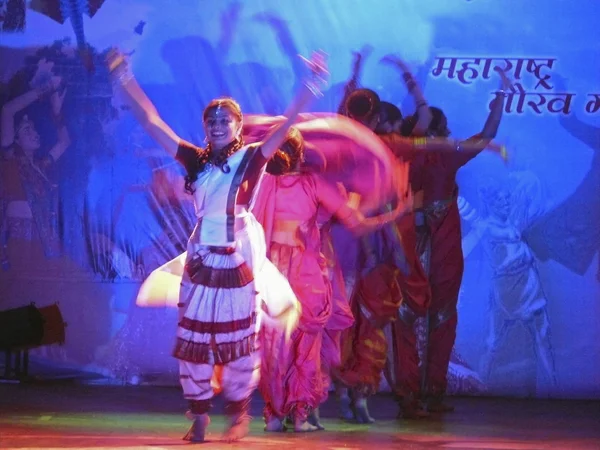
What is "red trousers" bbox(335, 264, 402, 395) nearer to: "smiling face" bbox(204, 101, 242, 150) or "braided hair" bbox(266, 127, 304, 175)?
"braided hair" bbox(266, 127, 304, 175)

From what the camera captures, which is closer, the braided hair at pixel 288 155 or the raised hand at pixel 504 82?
the braided hair at pixel 288 155

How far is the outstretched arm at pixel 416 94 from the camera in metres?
7.99

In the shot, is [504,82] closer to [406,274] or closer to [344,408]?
[406,274]

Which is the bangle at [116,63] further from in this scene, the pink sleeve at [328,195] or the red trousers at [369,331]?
the red trousers at [369,331]

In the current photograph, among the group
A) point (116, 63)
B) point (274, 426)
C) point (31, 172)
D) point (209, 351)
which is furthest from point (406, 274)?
point (31, 172)

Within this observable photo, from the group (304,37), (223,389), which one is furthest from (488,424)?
(304,37)

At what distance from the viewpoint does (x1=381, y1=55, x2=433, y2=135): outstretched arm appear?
799 cm

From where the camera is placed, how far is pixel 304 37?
860cm

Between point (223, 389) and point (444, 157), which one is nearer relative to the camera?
point (223, 389)

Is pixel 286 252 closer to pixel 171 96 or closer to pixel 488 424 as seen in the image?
pixel 488 424

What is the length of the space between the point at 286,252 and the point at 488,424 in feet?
5.60

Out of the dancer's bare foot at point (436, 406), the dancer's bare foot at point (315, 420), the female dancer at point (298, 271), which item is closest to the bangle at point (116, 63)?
the female dancer at point (298, 271)

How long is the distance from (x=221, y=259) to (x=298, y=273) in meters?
0.93

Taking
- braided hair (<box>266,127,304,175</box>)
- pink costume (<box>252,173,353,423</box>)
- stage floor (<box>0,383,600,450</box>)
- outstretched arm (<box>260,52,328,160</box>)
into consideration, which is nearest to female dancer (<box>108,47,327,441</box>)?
outstretched arm (<box>260,52,328,160</box>)
